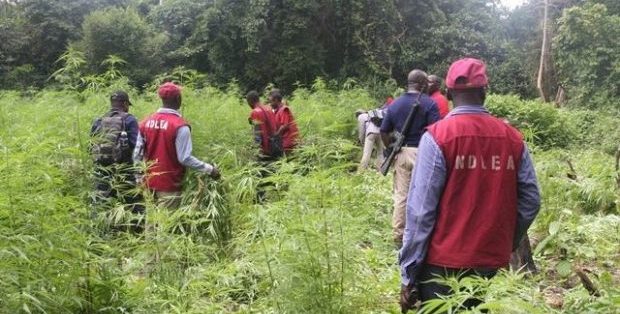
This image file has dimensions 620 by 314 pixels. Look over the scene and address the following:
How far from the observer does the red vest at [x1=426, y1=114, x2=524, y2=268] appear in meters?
2.51

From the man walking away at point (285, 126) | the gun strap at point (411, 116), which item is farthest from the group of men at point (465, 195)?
the man walking away at point (285, 126)

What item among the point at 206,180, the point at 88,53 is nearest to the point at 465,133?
the point at 206,180

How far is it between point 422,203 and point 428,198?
0.04 m

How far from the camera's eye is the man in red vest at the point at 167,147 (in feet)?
15.4

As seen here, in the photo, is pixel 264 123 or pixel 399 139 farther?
pixel 264 123

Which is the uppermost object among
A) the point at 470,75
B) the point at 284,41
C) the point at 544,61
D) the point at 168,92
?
the point at 470,75

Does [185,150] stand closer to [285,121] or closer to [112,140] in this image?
[112,140]

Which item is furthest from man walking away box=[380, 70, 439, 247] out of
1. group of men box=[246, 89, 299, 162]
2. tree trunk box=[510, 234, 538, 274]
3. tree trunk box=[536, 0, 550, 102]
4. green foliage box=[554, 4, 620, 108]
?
tree trunk box=[536, 0, 550, 102]

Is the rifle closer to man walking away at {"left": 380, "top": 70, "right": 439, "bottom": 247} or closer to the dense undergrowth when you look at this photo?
man walking away at {"left": 380, "top": 70, "right": 439, "bottom": 247}

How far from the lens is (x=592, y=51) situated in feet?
57.3

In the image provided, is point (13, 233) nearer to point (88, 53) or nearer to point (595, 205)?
point (595, 205)

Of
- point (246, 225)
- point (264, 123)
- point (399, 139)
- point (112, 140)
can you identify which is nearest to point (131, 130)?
point (112, 140)

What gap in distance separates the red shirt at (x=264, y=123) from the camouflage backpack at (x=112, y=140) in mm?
1985

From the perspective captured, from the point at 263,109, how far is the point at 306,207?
4.16 m
